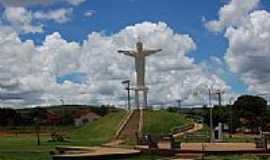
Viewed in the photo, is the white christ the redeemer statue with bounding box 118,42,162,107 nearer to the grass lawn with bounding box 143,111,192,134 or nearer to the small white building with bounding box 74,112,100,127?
the grass lawn with bounding box 143,111,192,134

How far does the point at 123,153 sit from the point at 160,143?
13352 mm

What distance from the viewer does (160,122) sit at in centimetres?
8744

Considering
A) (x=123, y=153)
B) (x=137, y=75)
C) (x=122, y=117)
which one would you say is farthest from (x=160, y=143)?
(x=137, y=75)

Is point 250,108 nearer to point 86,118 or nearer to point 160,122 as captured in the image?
point 160,122

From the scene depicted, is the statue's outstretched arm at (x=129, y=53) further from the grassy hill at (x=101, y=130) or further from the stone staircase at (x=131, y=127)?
the grassy hill at (x=101, y=130)

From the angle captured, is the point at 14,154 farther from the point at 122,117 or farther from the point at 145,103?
the point at 145,103

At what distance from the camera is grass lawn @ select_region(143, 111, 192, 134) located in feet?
272

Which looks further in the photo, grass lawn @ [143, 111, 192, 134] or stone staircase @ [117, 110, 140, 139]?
grass lawn @ [143, 111, 192, 134]

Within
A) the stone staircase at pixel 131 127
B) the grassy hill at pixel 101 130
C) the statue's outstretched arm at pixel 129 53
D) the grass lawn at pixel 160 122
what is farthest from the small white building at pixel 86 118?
the grass lawn at pixel 160 122

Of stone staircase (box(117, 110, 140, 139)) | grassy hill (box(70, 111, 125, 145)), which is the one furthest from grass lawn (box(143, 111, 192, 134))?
grassy hill (box(70, 111, 125, 145))

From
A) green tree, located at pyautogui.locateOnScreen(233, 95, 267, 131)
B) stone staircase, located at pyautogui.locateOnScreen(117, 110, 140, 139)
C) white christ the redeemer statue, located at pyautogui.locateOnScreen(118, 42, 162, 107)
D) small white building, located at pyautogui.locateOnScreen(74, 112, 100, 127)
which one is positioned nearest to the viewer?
stone staircase, located at pyautogui.locateOnScreen(117, 110, 140, 139)

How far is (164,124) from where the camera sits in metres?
86.3

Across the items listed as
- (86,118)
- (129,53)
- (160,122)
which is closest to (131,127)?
(160,122)

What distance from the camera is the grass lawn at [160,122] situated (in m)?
82.9
